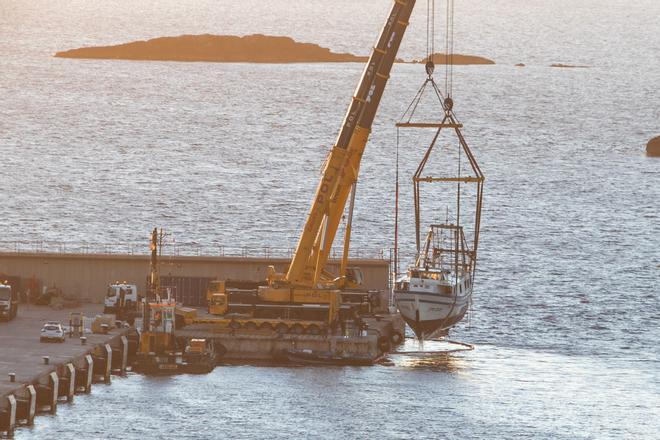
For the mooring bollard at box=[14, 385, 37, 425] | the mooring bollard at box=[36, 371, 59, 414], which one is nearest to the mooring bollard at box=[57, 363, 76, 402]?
the mooring bollard at box=[36, 371, 59, 414]

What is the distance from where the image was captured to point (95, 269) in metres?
103

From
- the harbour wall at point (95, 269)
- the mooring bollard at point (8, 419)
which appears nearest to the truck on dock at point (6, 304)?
the harbour wall at point (95, 269)

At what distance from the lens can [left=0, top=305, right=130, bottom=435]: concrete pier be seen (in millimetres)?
78250

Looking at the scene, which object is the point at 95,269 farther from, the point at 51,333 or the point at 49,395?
the point at 49,395

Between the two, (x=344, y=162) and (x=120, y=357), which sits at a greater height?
(x=344, y=162)

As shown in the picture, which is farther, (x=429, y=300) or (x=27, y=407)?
(x=429, y=300)

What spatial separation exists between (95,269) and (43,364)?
19695 millimetres

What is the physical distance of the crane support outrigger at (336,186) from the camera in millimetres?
98938

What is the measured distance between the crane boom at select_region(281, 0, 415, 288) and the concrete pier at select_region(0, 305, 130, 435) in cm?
1143

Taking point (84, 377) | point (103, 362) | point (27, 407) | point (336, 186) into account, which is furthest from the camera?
point (336, 186)

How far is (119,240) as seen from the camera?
16150cm

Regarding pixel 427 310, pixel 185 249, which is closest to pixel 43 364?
pixel 427 310

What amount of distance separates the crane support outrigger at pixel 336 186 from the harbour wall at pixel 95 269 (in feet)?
14.0

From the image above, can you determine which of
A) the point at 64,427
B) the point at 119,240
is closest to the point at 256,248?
the point at 119,240
